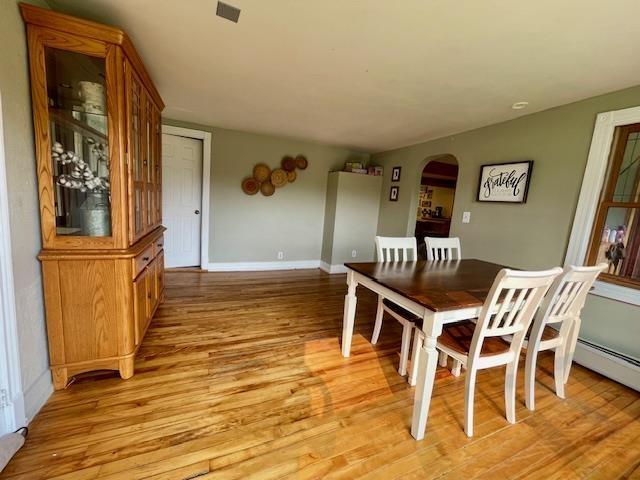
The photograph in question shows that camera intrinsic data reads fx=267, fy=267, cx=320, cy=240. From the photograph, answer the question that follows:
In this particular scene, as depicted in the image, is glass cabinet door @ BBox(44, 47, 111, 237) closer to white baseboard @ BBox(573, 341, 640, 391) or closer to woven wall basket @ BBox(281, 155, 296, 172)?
woven wall basket @ BBox(281, 155, 296, 172)

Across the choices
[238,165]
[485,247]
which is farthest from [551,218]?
[238,165]

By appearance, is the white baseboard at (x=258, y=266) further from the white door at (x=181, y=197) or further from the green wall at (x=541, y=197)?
the green wall at (x=541, y=197)

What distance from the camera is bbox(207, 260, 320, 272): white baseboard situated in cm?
429

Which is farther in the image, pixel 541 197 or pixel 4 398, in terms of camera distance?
pixel 541 197

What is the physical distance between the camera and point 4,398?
48.4 inches

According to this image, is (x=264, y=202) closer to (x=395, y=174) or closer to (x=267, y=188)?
(x=267, y=188)

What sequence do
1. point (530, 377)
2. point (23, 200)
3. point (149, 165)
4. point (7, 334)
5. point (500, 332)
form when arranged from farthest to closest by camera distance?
point (149, 165) < point (530, 377) < point (500, 332) < point (23, 200) < point (7, 334)

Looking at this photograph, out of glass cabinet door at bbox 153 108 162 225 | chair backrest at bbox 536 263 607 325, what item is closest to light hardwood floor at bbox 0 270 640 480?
chair backrest at bbox 536 263 607 325

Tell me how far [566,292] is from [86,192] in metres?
2.91

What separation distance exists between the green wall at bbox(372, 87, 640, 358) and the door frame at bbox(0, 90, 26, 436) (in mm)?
3685

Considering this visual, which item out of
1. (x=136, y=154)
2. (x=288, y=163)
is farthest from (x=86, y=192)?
(x=288, y=163)

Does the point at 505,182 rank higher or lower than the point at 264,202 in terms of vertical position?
higher

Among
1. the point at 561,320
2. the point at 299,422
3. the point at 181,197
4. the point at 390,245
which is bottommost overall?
the point at 299,422

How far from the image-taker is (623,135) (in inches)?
81.5
